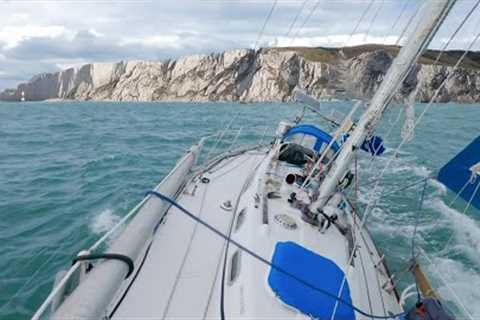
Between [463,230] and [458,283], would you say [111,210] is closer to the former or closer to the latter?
[458,283]

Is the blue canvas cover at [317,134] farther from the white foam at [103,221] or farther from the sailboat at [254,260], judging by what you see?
the white foam at [103,221]

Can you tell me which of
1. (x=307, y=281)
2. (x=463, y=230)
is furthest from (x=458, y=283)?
(x=307, y=281)

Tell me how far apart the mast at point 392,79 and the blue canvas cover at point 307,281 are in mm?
1317

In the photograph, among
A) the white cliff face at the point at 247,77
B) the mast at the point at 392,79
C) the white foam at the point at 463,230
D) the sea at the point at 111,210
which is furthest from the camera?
the white cliff face at the point at 247,77

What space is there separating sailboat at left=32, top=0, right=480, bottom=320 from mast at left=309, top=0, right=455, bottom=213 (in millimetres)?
12

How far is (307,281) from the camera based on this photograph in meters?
2.83

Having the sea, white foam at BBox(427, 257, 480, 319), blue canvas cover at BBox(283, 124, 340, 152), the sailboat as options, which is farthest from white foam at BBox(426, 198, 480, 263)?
the sailboat

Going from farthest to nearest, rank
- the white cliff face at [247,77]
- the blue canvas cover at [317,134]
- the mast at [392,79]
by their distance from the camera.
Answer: the white cliff face at [247,77]
the blue canvas cover at [317,134]
the mast at [392,79]

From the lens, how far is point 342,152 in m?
4.19

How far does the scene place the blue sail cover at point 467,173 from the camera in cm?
352

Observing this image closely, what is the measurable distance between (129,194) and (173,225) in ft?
15.3

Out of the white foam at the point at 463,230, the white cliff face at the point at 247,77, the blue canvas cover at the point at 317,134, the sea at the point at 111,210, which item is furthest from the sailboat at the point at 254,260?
the white cliff face at the point at 247,77

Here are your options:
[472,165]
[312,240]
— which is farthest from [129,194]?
[472,165]

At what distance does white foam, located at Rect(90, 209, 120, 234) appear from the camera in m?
6.57
